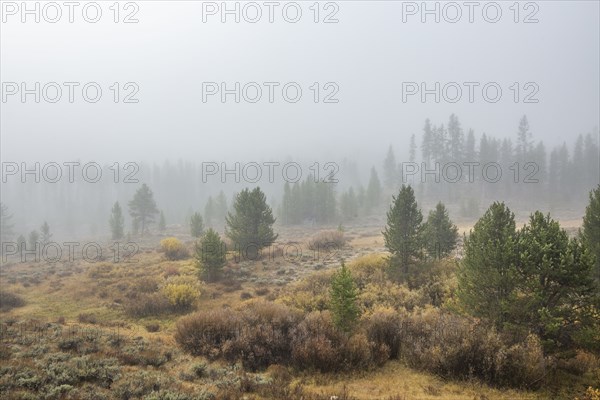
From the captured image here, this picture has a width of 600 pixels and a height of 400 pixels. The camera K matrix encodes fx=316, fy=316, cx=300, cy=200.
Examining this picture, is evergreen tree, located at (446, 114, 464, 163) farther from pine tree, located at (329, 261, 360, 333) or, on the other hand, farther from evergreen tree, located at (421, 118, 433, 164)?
pine tree, located at (329, 261, 360, 333)

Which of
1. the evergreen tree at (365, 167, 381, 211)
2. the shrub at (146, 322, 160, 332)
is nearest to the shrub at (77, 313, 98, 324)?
the shrub at (146, 322, 160, 332)

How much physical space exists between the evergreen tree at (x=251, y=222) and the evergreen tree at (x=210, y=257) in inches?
165

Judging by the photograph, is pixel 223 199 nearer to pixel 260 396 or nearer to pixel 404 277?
pixel 404 277

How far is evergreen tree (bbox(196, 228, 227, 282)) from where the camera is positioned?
23.9 metres

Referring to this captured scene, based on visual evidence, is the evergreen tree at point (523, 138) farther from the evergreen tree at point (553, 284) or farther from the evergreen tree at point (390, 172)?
the evergreen tree at point (553, 284)

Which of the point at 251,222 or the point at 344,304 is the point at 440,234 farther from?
the point at 251,222

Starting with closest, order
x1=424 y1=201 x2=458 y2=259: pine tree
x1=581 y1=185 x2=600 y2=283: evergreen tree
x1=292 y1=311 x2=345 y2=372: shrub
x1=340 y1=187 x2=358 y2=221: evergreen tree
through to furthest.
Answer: x1=292 y1=311 x2=345 y2=372: shrub, x1=581 y1=185 x2=600 y2=283: evergreen tree, x1=424 y1=201 x2=458 y2=259: pine tree, x1=340 y1=187 x2=358 y2=221: evergreen tree

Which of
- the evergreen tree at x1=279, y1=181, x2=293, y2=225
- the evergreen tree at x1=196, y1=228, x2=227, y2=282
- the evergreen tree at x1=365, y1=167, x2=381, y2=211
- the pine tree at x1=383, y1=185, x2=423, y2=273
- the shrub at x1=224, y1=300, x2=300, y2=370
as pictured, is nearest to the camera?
the shrub at x1=224, y1=300, x2=300, y2=370

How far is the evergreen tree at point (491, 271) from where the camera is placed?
1126 cm

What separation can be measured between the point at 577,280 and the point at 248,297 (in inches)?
668

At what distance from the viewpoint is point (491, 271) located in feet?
37.7

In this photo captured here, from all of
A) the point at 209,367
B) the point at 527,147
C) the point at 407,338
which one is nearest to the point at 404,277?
the point at 407,338

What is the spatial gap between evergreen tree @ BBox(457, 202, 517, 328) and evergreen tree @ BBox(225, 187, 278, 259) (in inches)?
705

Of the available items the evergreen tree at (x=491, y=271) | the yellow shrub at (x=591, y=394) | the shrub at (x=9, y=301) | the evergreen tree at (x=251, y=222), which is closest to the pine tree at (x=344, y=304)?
the evergreen tree at (x=491, y=271)
